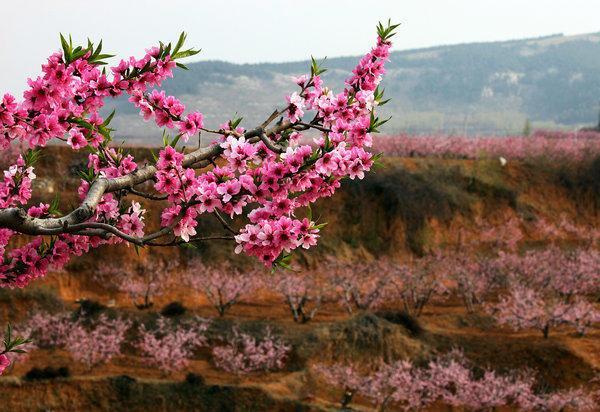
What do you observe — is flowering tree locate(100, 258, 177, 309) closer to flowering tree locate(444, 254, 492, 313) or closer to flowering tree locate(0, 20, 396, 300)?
flowering tree locate(444, 254, 492, 313)

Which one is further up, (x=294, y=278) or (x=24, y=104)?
(x=24, y=104)

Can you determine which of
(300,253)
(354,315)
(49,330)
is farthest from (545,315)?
(49,330)

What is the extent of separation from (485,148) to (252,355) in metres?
38.3

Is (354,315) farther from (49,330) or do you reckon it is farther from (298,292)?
(49,330)

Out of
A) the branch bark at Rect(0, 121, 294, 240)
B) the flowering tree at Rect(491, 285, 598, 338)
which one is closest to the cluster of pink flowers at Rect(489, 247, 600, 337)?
the flowering tree at Rect(491, 285, 598, 338)

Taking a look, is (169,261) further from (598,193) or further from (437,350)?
(598,193)

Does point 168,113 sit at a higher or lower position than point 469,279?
higher

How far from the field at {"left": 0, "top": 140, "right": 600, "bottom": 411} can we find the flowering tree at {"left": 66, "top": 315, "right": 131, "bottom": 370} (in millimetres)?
115

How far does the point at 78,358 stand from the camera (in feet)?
74.2

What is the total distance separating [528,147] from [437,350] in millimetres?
33565

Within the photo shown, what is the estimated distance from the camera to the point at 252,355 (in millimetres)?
23000

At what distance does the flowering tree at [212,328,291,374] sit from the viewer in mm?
22672

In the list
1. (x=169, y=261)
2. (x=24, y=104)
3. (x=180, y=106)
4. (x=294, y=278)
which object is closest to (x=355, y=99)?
(x=180, y=106)

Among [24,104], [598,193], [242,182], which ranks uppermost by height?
[24,104]
